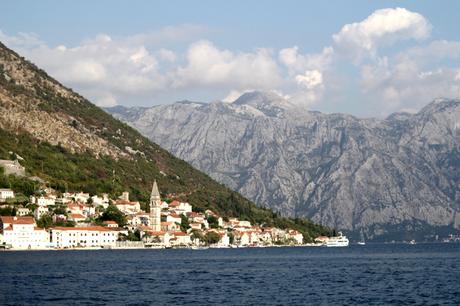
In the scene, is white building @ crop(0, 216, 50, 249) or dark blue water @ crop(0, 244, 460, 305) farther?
white building @ crop(0, 216, 50, 249)

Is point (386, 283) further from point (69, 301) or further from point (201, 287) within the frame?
point (69, 301)

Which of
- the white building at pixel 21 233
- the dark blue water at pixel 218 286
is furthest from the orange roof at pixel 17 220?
the dark blue water at pixel 218 286

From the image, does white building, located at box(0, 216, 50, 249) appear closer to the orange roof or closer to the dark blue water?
the orange roof

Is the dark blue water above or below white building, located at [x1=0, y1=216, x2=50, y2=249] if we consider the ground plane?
below

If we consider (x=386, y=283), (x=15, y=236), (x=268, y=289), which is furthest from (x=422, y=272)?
(x=15, y=236)

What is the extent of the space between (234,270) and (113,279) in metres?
26.6

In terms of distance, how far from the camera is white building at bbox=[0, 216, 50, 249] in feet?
612

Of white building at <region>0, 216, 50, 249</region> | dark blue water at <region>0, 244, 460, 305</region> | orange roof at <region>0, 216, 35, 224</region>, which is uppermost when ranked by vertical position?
orange roof at <region>0, 216, 35, 224</region>

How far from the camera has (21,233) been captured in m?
189

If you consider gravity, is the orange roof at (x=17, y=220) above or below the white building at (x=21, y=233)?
above

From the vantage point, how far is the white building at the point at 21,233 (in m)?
187

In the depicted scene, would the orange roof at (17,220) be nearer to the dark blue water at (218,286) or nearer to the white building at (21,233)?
the white building at (21,233)

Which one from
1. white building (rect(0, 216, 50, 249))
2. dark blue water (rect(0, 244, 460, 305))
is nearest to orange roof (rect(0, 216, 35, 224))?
white building (rect(0, 216, 50, 249))

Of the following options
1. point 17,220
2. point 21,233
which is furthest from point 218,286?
point 21,233
